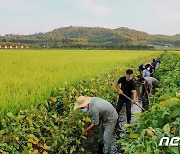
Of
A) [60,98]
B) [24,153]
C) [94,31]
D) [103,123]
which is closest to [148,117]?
[24,153]

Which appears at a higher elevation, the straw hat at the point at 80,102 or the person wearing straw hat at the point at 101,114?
the straw hat at the point at 80,102

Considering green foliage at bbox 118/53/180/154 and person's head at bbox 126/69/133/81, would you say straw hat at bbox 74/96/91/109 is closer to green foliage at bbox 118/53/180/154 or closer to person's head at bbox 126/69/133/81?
green foliage at bbox 118/53/180/154

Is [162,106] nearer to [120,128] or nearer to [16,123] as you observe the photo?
[16,123]

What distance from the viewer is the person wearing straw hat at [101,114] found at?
15.2ft

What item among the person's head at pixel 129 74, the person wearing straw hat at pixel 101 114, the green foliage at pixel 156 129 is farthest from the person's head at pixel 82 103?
the person's head at pixel 129 74

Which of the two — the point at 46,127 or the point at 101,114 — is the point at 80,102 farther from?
the point at 46,127

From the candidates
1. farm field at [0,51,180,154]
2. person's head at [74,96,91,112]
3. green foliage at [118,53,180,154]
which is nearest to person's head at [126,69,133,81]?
farm field at [0,51,180,154]

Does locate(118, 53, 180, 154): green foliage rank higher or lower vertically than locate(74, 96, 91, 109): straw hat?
higher

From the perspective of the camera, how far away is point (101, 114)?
514 cm

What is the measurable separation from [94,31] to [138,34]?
31.9 metres

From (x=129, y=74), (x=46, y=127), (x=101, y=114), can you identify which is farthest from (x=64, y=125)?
(x=129, y=74)

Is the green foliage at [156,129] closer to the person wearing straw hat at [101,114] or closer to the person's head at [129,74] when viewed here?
the person wearing straw hat at [101,114]

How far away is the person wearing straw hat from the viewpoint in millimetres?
4645

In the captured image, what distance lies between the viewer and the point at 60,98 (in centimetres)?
627
